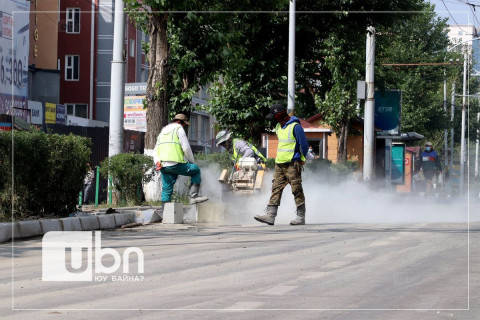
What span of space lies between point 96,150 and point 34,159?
17.5m

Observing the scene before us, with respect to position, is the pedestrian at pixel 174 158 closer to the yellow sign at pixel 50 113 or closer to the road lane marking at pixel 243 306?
the road lane marking at pixel 243 306

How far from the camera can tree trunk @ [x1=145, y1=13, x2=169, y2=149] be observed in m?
19.1

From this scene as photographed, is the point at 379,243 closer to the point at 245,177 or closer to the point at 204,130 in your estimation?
the point at 245,177

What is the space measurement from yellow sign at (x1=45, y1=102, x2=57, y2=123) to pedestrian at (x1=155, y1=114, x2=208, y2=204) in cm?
3299

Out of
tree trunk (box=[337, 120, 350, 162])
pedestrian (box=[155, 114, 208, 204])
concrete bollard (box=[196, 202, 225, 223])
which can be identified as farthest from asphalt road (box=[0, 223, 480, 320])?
tree trunk (box=[337, 120, 350, 162])

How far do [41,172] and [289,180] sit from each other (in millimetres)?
3861

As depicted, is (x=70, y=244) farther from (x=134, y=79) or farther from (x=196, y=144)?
(x=196, y=144)

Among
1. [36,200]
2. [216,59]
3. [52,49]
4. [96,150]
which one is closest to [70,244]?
[36,200]

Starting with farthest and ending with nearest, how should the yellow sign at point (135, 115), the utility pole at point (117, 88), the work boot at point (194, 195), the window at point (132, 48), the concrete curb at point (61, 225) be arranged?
the window at point (132, 48) < the yellow sign at point (135, 115) < the utility pole at point (117, 88) < the work boot at point (194, 195) < the concrete curb at point (61, 225)

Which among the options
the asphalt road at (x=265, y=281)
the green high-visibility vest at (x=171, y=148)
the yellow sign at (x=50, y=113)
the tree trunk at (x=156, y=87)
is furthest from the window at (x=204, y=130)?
the asphalt road at (x=265, y=281)

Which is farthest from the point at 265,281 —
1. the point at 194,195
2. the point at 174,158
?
the point at 194,195

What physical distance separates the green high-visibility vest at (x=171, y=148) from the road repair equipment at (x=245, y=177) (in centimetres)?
324

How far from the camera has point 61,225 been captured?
12758 mm

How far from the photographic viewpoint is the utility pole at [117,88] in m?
18.8
